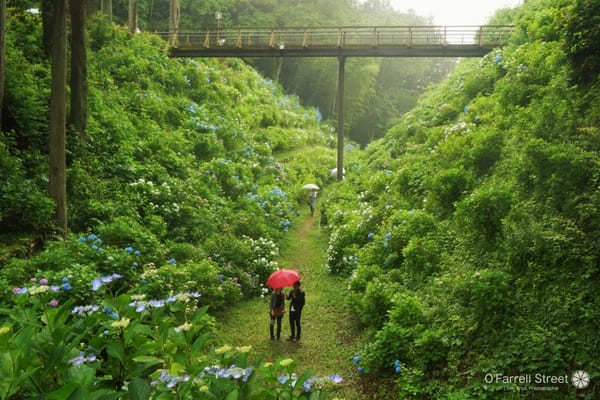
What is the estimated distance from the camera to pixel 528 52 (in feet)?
38.0

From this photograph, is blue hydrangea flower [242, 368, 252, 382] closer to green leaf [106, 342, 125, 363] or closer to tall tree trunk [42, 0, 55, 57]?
green leaf [106, 342, 125, 363]

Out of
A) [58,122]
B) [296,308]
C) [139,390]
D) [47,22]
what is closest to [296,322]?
[296,308]

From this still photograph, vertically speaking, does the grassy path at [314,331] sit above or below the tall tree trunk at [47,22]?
below

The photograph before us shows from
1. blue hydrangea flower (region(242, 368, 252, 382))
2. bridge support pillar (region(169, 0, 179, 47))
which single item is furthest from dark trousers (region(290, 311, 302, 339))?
bridge support pillar (region(169, 0, 179, 47))

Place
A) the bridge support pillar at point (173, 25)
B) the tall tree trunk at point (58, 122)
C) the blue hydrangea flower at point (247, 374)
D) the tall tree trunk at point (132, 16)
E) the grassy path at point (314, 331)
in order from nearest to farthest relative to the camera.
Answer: the blue hydrangea flower at point (247, 374) < the grassy path at point (314, 331) < the tall tree trunk at point (58, 122) < the tall tree trunk at point (132, 16) < the bridge support pillar at point (173, 25)

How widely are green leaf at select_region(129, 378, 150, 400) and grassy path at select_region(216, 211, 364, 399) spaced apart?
14.7 feet

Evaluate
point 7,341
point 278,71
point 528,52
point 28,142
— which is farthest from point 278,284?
point 278,71

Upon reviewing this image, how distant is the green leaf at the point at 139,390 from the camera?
1.82m

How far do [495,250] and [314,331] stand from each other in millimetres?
3458

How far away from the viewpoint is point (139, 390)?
1.84m

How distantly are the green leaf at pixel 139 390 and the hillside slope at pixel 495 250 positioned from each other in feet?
13.3

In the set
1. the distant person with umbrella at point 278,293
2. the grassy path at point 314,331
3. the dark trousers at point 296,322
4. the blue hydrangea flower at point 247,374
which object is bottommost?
the grassy path at point 314,331

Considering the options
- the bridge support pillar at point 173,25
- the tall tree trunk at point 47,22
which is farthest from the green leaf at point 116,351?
the bridge support pillar at point 173,25

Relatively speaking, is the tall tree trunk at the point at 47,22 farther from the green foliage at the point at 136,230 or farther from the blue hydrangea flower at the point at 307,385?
the blue hydrangea flower at the point at 307,385
